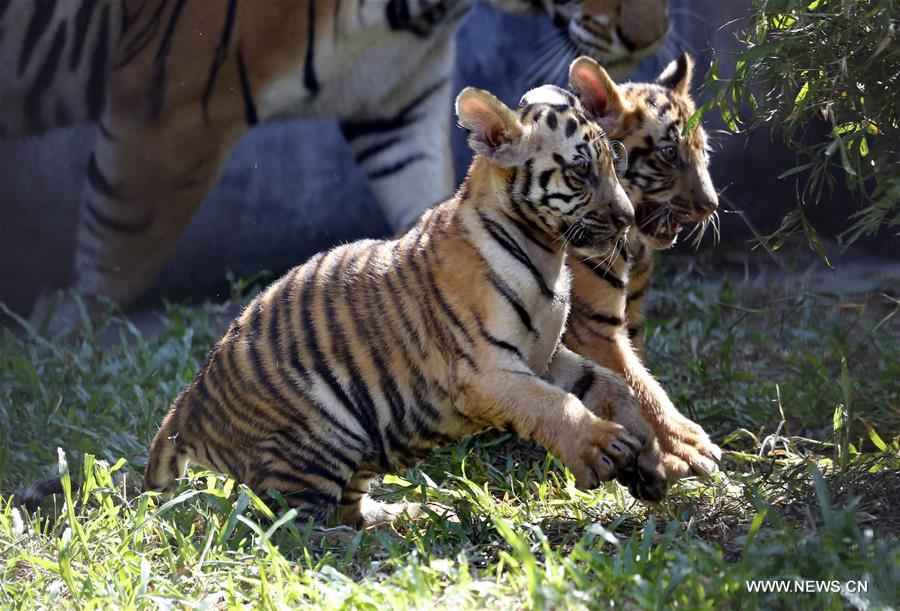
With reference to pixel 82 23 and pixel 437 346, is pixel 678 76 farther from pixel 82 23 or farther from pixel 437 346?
pixel 82 23

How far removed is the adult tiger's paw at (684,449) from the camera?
393 centimetres

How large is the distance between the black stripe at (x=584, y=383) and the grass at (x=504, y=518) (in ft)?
1.17

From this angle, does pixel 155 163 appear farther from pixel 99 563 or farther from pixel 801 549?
pixel 801 549

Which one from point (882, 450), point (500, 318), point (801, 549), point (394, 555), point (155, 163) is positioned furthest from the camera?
point (155, 163)

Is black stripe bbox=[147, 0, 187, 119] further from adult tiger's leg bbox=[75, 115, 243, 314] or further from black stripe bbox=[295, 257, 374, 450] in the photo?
black stripe bbox=[295, 257, 374, 450]

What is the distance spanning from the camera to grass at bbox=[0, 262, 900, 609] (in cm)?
288

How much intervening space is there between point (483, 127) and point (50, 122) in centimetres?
334

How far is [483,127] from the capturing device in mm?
3492

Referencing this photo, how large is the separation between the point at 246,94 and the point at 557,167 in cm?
297

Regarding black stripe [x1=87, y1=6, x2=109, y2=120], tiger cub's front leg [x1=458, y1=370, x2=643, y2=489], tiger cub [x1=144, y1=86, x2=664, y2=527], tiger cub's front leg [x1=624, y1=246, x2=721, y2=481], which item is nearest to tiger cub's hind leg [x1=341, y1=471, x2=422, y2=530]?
tiger cub [x1=144, y1=86, x2=664, y2=527]

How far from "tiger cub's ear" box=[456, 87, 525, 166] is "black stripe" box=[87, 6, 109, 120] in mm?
3096

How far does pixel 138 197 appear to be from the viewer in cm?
609

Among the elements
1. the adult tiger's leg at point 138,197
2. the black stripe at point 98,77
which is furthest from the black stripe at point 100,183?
the black stripe at point 98,77

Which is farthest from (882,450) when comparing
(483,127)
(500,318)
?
(483,127)
